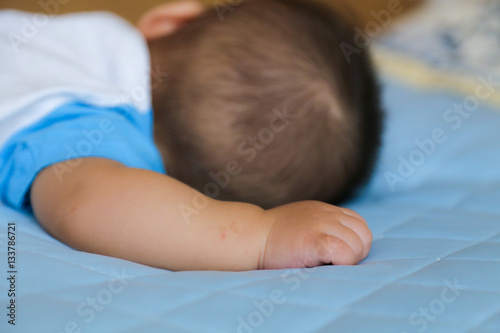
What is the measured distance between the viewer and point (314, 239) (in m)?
0.67

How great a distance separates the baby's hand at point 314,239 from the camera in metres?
0.67

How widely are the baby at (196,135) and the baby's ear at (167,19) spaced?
2.8 inches

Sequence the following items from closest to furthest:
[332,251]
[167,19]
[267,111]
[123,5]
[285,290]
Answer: [285,290], [332,251], [267,111], [167,19], [123,5]

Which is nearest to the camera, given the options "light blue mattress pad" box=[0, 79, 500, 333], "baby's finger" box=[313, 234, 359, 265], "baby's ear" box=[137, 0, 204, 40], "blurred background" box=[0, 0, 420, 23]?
"light blue mattress pad" box=[0, 79, 500, 333]

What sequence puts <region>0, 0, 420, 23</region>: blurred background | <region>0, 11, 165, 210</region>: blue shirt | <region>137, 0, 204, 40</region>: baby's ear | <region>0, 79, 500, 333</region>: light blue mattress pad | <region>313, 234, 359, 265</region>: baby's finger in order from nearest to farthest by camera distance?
<region>0, 79, 500, 333</region>: light blue mattress pad < <region>313, 234, 359, 265</region>: baby's finger < <region>0, 11, 165, 210</region>: blue shirt < <region>137, 0, 204, 40</region>: baby's ear < <region>0, 0, 420, 23</region>: blurred background

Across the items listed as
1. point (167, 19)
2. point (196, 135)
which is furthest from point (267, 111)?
point (167, 19)

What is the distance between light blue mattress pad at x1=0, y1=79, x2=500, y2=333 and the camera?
49cm

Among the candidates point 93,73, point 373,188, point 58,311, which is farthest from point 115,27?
point 58,311

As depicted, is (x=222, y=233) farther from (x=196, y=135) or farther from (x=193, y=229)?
(x=196, y=135)

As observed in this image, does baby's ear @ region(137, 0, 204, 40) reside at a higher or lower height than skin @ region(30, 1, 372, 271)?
higher

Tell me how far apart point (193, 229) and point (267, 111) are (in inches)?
12.5

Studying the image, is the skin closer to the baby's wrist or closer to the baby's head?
the baby's wrist

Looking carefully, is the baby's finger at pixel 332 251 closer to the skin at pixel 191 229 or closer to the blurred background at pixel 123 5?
the skin at pixel 191 229

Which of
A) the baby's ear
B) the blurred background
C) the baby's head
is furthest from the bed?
the blurred background
